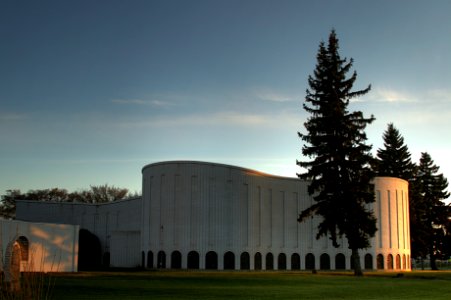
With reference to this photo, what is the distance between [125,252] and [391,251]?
3128 centimetres

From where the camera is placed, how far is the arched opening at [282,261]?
192 ft

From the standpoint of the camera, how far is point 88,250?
69.2 m

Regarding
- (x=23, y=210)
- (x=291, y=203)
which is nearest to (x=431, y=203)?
(x=291, y=203)

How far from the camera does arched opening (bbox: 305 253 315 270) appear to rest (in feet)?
197

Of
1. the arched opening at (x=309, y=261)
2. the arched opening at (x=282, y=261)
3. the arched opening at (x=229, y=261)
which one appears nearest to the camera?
the arched opening at (x=229, y=261)

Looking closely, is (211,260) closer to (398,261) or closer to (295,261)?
(295,261)

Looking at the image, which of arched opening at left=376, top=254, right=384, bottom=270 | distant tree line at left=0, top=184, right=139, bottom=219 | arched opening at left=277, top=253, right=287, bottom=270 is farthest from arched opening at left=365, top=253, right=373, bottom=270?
distant tree line at left=0, top=184, right=139, bottom=219

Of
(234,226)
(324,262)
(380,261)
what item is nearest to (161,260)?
(234,226)

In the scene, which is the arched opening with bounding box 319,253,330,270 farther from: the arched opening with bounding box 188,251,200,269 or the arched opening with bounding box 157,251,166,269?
the arched opening with bounding box 157,251,166,269

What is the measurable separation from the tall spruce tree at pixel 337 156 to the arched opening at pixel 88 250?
108 feet

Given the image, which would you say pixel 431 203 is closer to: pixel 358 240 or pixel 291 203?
pixel 291 203

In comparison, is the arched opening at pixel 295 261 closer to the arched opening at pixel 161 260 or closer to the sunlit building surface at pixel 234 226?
the sunlit building surface at pixel 234 226

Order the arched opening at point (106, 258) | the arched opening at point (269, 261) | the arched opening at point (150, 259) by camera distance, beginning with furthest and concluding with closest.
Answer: the arched opening at point (106, 258) < the arched opening at point (269, 261) < the arched opening at point (150, 259)

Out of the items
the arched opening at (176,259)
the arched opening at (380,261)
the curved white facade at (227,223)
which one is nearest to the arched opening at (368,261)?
the curved white facade at (227,223)
